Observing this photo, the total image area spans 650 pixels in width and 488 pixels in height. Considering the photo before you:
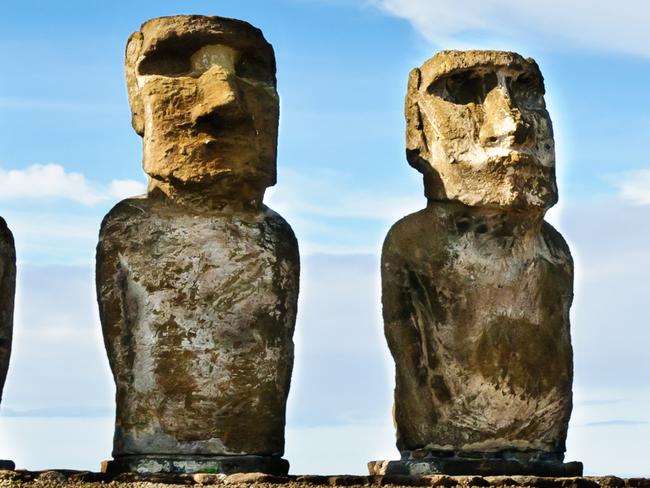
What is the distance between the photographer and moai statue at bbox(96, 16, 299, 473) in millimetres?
16781

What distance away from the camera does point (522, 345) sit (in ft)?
57.2

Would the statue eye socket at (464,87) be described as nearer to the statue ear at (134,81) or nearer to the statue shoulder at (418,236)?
the statue shoulder at (418,236)

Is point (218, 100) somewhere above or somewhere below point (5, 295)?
above

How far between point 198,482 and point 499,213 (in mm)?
3312

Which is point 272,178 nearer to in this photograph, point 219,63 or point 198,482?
point 219,63

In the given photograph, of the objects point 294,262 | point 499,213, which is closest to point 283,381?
point 294,262

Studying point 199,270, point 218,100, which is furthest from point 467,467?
point 218,100

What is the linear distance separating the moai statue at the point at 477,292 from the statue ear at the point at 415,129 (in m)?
0.02

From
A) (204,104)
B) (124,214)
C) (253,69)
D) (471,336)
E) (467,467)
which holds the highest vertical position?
(253,69)

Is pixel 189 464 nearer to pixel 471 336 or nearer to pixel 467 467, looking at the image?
pixel 467 467

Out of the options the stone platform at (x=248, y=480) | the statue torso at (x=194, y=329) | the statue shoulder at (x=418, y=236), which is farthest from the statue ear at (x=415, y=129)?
the stone platform at (x=248, y=480)

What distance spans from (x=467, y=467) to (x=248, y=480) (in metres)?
2.00

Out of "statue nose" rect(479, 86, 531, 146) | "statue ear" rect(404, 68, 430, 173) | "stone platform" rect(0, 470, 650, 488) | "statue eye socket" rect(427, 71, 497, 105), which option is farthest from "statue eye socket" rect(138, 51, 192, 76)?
"stone platform" rect(0, 470, 650, 488)

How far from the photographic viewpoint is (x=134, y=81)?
687 inches
